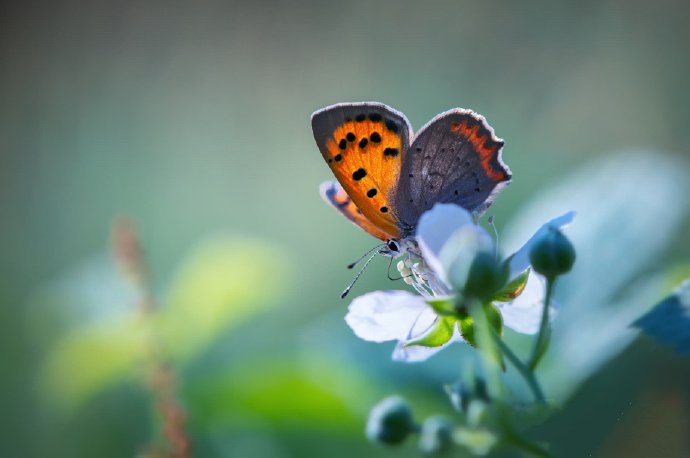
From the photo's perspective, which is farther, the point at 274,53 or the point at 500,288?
the point at 274,53

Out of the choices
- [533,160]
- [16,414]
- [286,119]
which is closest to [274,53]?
[286,119]

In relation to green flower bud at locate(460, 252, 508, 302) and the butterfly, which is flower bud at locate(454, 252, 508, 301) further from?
the butterfly

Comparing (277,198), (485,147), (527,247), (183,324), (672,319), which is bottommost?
(672,319)

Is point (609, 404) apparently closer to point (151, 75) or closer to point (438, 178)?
point (438, 178)

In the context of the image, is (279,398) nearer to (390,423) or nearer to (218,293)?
(218,293)

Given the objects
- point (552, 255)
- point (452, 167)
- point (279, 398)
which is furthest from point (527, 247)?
point (279, 398)

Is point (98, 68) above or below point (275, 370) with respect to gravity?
above
